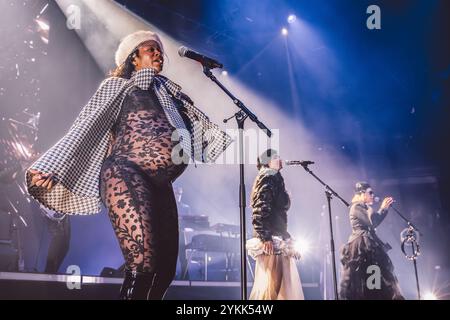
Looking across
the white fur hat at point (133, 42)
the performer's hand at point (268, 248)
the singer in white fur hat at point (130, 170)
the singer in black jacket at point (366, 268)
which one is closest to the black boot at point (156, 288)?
the singer in white fur hat at point (130, 170)

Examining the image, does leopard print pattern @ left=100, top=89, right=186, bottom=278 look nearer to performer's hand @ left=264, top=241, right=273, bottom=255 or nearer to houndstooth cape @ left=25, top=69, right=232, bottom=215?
houndstooth cape @ left=25, top=69, right=232, bottom=215

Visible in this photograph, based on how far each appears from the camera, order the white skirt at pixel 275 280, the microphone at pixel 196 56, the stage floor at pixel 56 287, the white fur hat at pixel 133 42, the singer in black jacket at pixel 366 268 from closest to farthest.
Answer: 1. the white fur hat at pixel 133 42
2. the microphone at pixel 196 56
3. the stage floor at pixel 56 287
4. the white skirt at pixel 275 280
5. the singer in black jacket at pixel 366 268

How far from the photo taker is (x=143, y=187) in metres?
1.99

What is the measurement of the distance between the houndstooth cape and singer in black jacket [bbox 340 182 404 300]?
5.10 m

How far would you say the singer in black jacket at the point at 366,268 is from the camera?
6336 mm

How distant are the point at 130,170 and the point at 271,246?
2.86m

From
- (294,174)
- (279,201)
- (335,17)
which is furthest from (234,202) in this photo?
(279,201)

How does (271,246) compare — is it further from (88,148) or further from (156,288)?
(88,148)

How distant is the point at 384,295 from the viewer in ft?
20.7

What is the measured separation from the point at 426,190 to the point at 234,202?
625 cm

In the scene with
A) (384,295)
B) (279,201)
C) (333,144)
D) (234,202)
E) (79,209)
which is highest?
(333,144)

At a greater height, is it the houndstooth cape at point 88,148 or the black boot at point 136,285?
the houndstooth cape at point 88,148

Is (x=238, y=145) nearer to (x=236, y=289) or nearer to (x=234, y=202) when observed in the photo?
(x=236, y=289)

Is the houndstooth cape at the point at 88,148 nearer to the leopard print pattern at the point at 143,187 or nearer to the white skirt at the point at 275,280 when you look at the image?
the leopard print pattern at the point at 143,187
